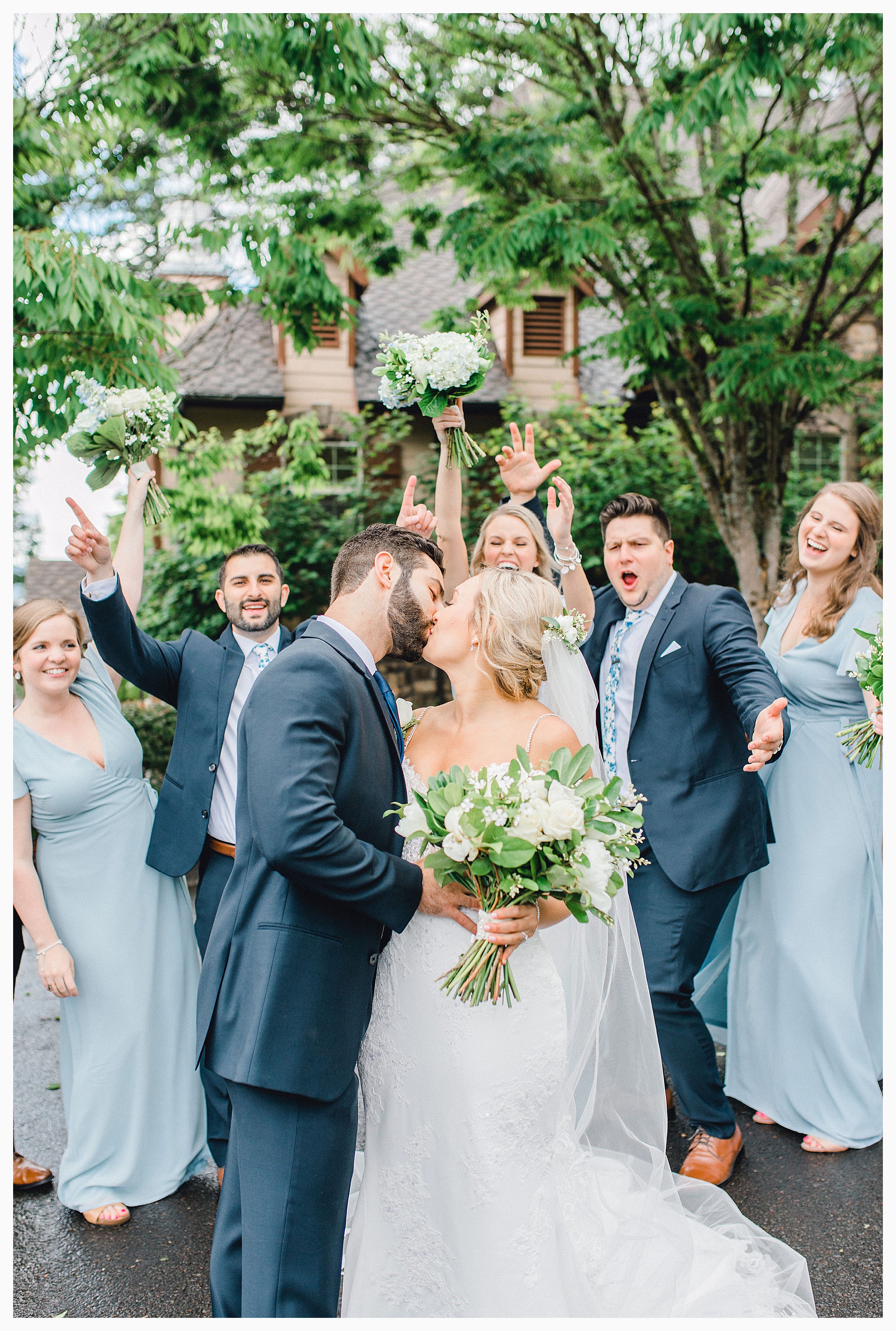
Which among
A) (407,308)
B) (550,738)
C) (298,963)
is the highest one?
(407,308)

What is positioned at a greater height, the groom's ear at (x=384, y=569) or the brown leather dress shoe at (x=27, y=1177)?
the groom's ear at (x=384, y=569)

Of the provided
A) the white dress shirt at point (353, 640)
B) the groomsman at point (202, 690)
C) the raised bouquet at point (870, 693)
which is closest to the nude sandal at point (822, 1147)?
the raised bouquet at point (870, 693)

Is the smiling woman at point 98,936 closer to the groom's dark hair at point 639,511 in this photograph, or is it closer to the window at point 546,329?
the groom's dark hair at point 639,511

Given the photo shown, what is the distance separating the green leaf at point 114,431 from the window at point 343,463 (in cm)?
898

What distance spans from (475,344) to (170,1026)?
3144 mm

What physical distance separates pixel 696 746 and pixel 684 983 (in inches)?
38.3

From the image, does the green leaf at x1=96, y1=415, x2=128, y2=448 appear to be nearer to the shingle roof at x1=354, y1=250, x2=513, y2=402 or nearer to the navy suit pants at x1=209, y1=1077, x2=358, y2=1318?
the navy suit pants at x1=209, y1=1077, x2=358, y2=1318

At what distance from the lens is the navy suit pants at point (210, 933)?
3.89m

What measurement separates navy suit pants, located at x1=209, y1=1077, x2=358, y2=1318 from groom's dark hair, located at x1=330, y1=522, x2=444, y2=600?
1418 millimetres

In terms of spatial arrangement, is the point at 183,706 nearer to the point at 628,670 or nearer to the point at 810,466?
the point at 628,670

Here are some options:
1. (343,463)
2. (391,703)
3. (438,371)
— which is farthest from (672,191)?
(391,703)

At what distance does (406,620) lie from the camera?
2973mm

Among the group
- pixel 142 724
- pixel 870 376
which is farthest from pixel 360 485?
pixel 870 376

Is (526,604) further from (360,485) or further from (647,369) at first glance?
(360,485)
